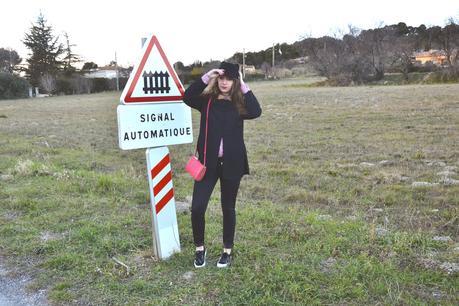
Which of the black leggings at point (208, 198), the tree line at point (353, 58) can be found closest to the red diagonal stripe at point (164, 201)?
the black leggings at point (208, 198)

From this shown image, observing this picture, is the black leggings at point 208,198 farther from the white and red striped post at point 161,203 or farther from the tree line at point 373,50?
the tree line at point 373,50

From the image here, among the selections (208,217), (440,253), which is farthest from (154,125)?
(440,253)

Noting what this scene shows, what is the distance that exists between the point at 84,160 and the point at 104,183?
10.5ft

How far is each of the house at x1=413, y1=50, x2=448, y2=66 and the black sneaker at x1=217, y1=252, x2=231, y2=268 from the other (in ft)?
145

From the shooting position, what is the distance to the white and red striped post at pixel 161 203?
4.28 m

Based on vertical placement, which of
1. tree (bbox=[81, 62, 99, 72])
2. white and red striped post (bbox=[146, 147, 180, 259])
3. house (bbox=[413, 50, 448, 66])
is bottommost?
white and red striped post (bbox=[146, 147, 180, 259])

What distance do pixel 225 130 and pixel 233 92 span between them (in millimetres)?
345

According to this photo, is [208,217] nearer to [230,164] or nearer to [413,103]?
[230,164]

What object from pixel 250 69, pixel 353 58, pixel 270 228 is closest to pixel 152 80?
pixel 270 228

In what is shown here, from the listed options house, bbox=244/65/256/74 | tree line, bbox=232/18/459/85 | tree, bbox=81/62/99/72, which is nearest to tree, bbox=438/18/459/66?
tree line, bbox=232/18/459/85

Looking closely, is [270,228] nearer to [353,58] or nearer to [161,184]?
[161,184]

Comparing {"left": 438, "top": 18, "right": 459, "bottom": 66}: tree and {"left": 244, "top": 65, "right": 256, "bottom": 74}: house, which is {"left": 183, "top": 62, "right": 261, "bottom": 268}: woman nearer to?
{"left": 438, "top": 18, "right": 459, "bottom": 66}: tree

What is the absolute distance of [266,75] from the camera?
233 ft

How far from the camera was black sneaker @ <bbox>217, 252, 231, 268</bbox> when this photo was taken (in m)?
4.15
